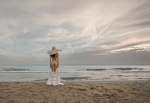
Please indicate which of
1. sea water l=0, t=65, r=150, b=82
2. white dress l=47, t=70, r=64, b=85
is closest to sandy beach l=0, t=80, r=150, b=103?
white dress l=47, t=70, r=64, b=85

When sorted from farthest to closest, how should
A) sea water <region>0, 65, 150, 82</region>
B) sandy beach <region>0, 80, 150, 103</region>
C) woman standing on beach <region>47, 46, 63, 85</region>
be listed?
sea water <region>0, 65, 150, 82</region>
woman standing on beach <region>47, 46, 63, 85</region>
sandy beach <region>0, 80, 150, 103</region>

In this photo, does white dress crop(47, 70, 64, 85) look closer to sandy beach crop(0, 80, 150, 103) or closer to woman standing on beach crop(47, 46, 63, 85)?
woman standing on beach crop(47, 46, 63, 85)

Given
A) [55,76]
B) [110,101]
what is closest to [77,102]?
[110,101]

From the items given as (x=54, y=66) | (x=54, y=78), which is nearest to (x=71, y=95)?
(x=54, y=78)

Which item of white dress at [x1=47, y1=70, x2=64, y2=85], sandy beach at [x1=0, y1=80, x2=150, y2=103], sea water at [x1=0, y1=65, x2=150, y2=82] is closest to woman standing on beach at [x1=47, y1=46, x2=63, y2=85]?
white dress at [x1=47, y1=70, x2=64, y2=85]

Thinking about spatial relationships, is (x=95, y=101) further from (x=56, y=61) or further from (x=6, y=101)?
(x=56, y=61)

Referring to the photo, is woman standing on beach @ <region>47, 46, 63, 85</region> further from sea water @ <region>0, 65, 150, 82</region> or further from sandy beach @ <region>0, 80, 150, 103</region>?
sea water @ <region>0, 65, 150, 82</region>

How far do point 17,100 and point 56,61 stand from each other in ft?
14.1

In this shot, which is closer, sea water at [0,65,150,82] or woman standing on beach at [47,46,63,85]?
woman standing on beach at [47,46,63,85]

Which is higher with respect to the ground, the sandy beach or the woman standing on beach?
the woman standing on beach

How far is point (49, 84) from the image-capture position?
34.4 ft

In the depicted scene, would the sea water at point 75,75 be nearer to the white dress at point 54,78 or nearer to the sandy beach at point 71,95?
the white dress at point 54,78

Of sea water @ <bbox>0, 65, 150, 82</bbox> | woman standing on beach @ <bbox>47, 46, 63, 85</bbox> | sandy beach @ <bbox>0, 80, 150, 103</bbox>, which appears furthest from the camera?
sea water @ <bbox>0, 65, 150, 82</bbox>

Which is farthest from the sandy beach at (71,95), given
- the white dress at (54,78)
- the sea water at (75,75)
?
the sea water at (75,75)
